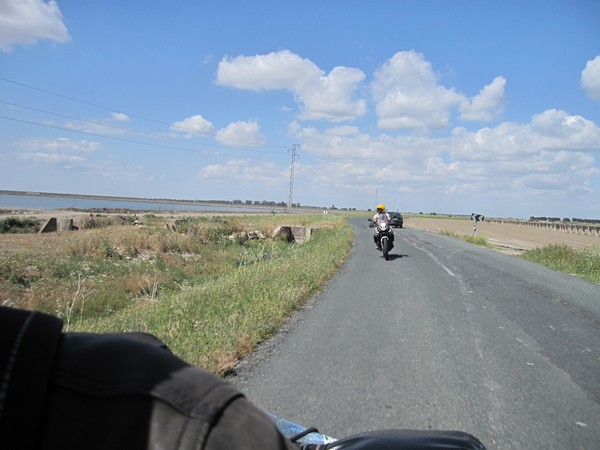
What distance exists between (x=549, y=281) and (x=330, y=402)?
11398mm

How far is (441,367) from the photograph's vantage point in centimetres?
562

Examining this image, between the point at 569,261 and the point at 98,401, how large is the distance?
Answer: 73.4 feet

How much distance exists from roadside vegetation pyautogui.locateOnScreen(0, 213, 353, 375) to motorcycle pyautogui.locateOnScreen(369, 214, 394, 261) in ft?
5.44

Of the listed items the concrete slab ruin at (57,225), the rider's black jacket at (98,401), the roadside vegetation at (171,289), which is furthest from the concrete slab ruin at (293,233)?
the rider's black jacket at (98,401)

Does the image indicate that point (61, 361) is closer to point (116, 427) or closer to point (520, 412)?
point (116, 427)

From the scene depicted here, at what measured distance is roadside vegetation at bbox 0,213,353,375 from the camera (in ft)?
20.9

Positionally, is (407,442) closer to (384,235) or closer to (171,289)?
(171,289)

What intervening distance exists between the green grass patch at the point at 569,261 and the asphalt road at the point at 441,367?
715 centimetres

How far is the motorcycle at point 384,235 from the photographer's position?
726 inches

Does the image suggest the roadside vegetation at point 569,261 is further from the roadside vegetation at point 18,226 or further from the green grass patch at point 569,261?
the roadside vegetation at point 18,226

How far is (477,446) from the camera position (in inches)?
74.0

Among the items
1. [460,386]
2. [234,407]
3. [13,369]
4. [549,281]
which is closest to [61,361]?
[13,369]

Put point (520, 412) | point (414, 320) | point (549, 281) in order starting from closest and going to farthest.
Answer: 1. point (520, 412)
2. point (414, 320)
3. point (549, 281)

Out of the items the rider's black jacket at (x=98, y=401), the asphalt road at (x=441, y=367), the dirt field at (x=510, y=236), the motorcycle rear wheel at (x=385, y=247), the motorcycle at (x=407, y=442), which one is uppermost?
the rider's black jacket at (x=98, y=401)
